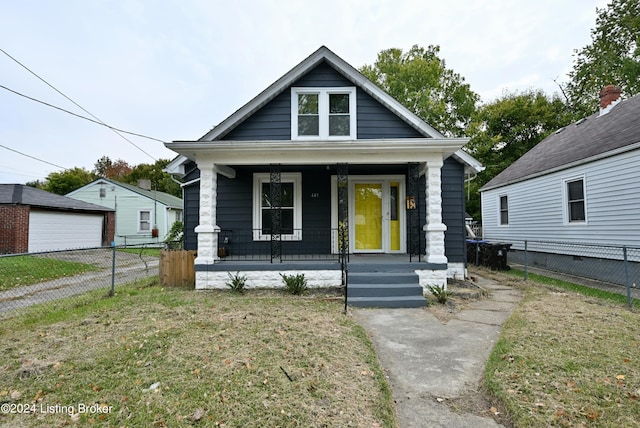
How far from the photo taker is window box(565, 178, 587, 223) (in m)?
9.20

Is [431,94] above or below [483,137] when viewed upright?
above

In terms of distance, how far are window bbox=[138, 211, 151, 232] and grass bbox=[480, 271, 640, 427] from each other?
71.3 feet

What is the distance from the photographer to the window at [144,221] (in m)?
20.8

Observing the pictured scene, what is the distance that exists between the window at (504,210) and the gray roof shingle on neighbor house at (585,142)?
2.24 feet

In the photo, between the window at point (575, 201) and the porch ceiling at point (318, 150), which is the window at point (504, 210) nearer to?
the window at point (575, 201)

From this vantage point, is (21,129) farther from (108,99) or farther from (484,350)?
(484,350)

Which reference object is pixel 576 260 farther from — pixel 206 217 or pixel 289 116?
pixel 206 217

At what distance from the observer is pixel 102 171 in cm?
4278

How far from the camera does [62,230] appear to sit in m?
15.3

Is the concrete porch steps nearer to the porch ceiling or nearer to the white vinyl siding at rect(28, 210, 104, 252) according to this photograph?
the porch ceiling

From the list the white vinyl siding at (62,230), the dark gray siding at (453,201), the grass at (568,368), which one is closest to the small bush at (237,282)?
the grass at (568,368)

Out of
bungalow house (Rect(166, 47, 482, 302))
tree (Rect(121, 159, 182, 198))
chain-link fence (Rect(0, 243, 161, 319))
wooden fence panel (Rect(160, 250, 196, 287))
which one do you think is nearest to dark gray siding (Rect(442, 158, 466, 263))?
bungalow house (Rect(166, 47, 482, 302))

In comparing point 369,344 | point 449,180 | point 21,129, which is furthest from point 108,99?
point 369,344

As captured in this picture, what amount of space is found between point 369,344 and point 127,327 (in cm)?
325
